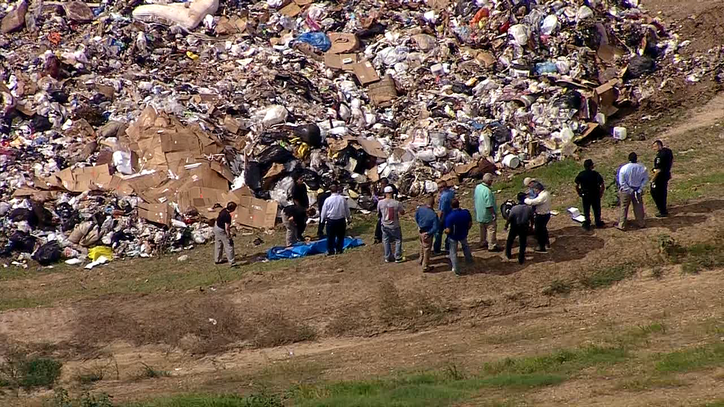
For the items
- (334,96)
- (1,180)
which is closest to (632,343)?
(334,96)

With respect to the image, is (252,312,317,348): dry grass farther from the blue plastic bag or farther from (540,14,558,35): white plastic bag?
(540,14,558,35): white plastic bag

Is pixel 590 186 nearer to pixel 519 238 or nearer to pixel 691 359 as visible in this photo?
pixel 519 238

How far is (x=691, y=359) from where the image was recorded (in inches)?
407

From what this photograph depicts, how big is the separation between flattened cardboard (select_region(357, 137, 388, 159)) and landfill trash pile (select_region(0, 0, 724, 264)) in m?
0.06

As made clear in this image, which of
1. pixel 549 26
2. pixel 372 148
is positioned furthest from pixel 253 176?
pixel 549 26

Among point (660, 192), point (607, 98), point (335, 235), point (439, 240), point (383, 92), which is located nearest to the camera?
point (439, 240)

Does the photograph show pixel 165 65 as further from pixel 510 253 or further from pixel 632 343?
pixel 632 343

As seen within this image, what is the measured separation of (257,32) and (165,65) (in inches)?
112

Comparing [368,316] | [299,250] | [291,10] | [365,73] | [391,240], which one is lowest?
[368,316]

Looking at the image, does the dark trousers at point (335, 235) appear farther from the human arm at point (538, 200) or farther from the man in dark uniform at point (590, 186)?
the man in dark uniform at point (590, 186)

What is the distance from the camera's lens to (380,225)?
15250 millimetres

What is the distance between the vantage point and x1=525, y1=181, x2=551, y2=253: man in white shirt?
45.5 ft

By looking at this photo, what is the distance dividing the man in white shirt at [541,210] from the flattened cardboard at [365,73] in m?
8.14

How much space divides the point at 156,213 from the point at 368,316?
543 centimetres
